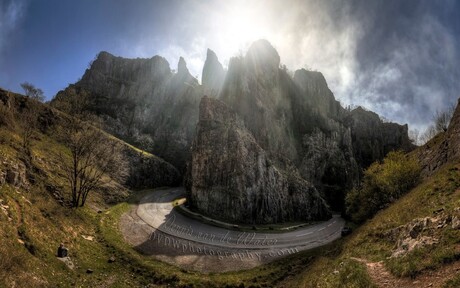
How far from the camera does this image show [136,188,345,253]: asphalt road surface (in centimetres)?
4747

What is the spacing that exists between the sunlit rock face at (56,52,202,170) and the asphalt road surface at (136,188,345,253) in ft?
234

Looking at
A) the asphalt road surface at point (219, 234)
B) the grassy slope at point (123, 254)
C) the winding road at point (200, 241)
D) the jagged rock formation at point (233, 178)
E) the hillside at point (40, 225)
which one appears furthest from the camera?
the jagged rock formation at point (233, 178)

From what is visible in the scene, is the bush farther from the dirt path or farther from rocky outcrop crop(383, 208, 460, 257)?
the dirt path

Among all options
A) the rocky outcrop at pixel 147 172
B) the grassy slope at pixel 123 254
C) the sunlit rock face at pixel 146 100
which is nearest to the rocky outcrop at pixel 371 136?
the sunlit rock face at pixel 146 100

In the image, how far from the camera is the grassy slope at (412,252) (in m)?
16.0

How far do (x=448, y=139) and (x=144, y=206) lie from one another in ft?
195

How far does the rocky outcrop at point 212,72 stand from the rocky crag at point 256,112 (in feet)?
1.98

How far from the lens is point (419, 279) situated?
15242mm

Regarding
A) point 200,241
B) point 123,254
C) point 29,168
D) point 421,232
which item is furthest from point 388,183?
point 29,168

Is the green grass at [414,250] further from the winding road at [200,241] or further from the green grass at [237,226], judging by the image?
the green grass at [237,226]

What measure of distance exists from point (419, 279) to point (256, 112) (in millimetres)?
101724

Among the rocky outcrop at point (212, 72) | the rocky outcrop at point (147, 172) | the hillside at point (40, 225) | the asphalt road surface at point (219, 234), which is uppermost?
the rocky outcrop at point (212, 72)

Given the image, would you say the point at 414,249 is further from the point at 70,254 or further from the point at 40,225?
the point at 40,225

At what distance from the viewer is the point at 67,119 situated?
78.9 m
